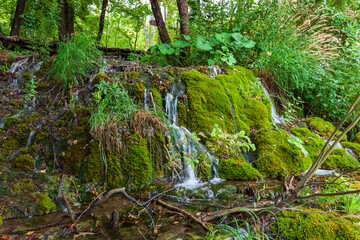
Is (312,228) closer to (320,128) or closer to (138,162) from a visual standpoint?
(138,162)

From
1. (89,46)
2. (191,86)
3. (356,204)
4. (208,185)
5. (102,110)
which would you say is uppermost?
(89,46)

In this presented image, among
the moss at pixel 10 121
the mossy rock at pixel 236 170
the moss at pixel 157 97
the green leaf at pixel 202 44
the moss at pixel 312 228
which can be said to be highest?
the green leaf at pixel 202 44

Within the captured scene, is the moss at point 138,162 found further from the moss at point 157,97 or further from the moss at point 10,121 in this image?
the moss at point 10,121

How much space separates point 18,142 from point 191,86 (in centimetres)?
300

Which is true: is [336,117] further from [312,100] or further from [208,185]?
[208,185]

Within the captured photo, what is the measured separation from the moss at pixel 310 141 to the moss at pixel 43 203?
391 centimetres

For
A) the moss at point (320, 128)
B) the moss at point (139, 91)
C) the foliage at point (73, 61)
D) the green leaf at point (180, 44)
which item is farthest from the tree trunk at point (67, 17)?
the moss at point (320, 128)

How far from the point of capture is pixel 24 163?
2.85 m

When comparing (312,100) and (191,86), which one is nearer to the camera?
(191,86)

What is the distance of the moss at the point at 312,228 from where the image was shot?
1.73m

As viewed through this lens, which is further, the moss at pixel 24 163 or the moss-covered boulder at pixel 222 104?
the moss-covered boulder at pixel 222 104

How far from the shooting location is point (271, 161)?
3270 millimetres

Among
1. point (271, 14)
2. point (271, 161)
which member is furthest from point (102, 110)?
point (271, 14)

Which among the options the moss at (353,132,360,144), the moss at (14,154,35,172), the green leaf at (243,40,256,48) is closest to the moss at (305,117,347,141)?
the moss at (353,132,360,144)
